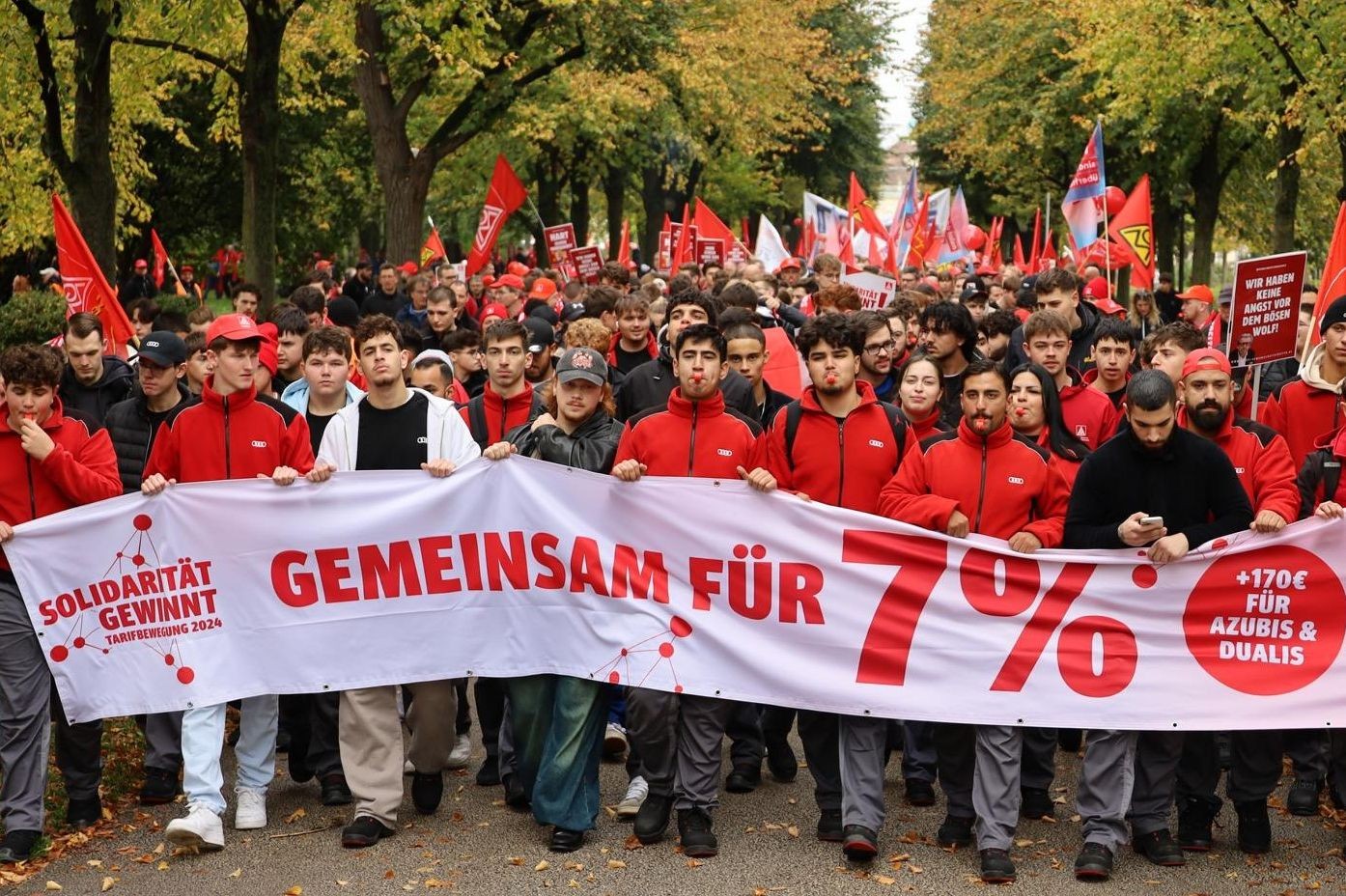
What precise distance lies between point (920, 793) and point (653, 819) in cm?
131

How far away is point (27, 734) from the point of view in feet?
24.0

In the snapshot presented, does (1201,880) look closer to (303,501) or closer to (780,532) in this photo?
(780,532)

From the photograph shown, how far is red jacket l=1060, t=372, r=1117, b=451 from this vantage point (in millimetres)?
8867

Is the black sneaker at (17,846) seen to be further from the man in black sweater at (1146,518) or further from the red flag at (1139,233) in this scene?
the red flag at (1139,233)

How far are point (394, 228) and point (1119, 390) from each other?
58.9 feet

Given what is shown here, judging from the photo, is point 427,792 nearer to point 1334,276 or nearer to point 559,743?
point 559,743

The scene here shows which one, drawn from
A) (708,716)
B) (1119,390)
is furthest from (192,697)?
(1119,390)

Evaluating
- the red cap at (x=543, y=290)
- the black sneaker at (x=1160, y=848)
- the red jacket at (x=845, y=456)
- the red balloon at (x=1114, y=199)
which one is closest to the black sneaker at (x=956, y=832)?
the black sneaker at (x=1160, y=848)

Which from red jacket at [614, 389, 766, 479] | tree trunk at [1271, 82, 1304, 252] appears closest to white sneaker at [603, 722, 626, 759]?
red jacket at [614, 389, 766, 479]

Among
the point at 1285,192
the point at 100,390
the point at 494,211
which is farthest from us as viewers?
the point at 1285,192

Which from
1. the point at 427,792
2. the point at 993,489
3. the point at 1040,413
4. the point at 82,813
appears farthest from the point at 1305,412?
the point at 82,813

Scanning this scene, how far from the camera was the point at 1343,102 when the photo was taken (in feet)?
73.4

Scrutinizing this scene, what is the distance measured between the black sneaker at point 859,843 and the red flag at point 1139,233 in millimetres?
13316

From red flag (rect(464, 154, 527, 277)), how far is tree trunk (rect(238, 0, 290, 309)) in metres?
5.38
